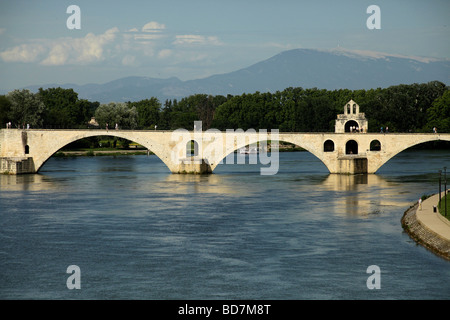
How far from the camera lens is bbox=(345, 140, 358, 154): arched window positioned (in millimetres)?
80250

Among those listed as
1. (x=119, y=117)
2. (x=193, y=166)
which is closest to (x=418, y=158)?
(x=193, y=166)

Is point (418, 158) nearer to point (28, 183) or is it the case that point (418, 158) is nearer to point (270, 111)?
point (270, 111)

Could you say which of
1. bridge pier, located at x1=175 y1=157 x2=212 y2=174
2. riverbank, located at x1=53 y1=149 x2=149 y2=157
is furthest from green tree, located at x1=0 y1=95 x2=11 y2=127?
bridge pier, located at x1=175 y1=157 x2=212 y2=174

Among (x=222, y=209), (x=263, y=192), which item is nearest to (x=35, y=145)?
(x=263, y=192)

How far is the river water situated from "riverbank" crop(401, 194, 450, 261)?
54 centimetres

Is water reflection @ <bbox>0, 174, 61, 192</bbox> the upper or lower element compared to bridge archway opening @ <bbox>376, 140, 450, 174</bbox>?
lower

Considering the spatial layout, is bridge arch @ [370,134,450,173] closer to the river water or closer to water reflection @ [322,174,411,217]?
water reflection @ [322,174,411,217]

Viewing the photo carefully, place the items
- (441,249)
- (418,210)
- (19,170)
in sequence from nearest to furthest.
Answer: (441,249), (418,210), (19,170)

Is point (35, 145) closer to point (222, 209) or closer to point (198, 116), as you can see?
point (222, 209)

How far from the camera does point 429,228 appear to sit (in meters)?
36.0

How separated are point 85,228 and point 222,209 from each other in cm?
1142

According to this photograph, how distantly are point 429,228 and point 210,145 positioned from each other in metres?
44.1
